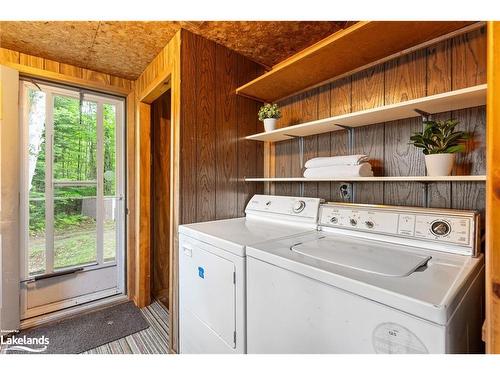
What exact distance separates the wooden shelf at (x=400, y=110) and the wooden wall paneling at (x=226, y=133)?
315 millimetres

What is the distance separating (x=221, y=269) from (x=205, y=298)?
25 cm

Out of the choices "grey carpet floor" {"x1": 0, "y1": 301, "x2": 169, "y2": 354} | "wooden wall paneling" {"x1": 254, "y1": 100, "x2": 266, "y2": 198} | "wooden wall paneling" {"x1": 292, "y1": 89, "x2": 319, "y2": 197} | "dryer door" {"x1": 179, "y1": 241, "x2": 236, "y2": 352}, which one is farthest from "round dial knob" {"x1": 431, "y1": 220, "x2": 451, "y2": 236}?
"grey carpet floor" {"x1": 0, "y1": 301, "x2": 169, "y2": 354}

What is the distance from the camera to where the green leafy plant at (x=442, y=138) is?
105cm

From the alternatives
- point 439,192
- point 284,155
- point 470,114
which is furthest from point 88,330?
point 470,114

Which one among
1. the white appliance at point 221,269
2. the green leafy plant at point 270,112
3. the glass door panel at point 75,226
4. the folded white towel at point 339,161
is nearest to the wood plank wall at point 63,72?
the glass door panel at point 75,226

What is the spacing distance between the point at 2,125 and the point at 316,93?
2.32 metres

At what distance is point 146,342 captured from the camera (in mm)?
1840

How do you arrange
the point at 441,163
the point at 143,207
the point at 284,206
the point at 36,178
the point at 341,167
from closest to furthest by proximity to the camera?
the point at 441,163
the point at 341,167
the point at 284,206
the point at 36,178
the point at 143,207

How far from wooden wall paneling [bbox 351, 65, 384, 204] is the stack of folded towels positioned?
107 millimetres

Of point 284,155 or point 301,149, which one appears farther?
point 284,155

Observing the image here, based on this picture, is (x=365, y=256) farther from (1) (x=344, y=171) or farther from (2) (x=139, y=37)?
(2) (x=139, y=37)

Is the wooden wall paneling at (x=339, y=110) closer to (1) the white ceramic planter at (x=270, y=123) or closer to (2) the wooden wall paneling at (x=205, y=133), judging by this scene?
(1) the white ceramic planter at (x=270, y=123)
